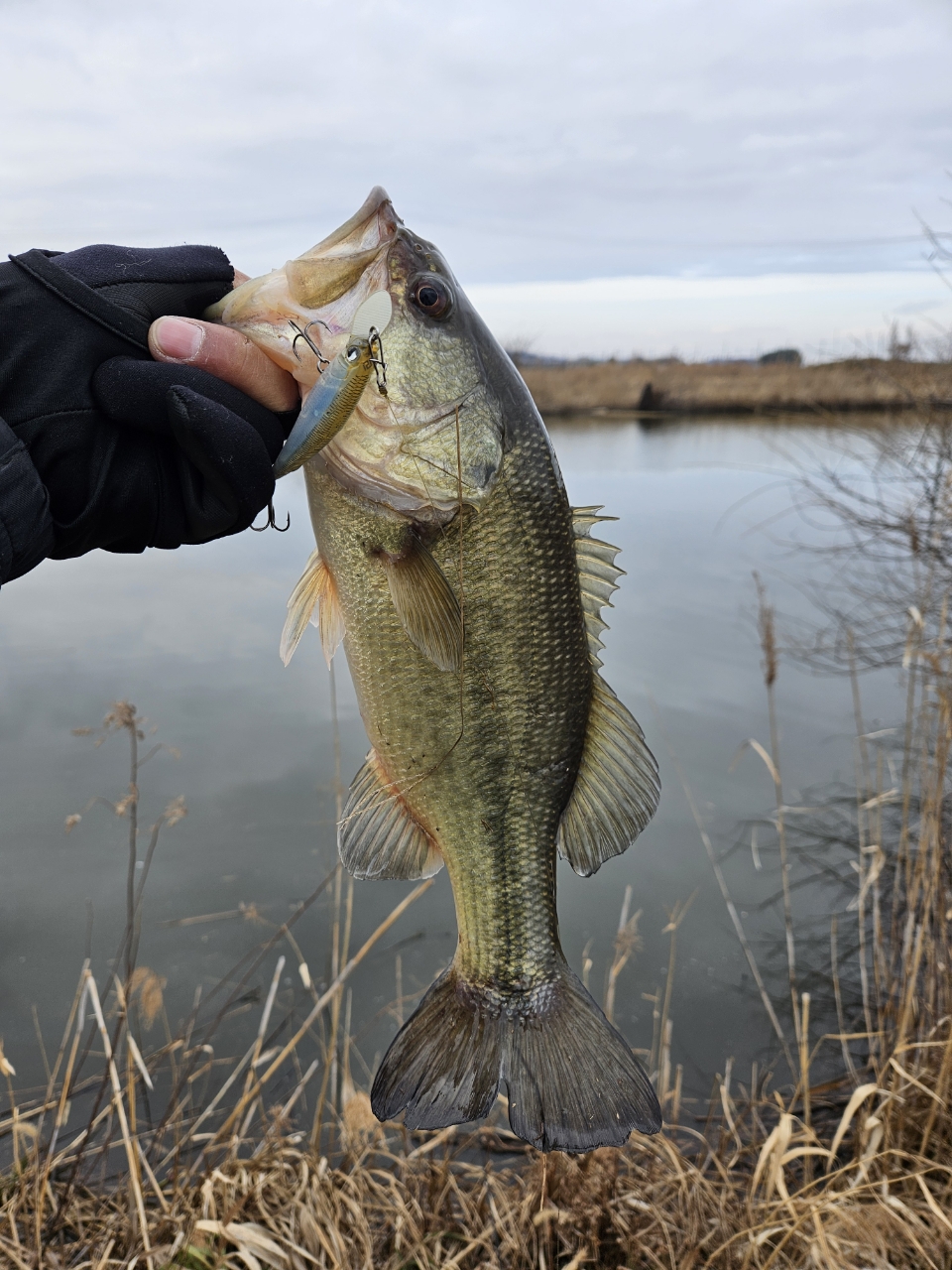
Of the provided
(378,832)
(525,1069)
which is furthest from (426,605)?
(525,1069)

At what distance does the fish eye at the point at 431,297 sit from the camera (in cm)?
187

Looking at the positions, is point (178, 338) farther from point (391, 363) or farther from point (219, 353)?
point (391, 363)

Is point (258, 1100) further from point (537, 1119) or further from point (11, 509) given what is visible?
point (11, 509)

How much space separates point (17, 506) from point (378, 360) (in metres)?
0.77

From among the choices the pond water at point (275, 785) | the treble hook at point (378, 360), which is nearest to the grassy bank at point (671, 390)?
the pond water at point (275, 785)

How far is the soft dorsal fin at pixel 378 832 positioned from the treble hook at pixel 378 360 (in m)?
0.80

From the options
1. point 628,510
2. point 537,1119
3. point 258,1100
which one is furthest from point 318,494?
point 628,510

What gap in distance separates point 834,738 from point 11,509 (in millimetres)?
8546

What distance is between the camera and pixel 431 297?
1.87 m

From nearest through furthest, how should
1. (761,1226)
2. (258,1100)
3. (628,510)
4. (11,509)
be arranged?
1. (11,509)
2. (761,1226)
3. (258,1100)
4. (628,510)

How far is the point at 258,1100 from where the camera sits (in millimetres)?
3393

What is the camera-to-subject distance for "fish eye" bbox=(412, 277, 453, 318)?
6.13 ft

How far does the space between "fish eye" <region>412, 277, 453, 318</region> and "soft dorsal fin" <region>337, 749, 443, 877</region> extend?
99cm

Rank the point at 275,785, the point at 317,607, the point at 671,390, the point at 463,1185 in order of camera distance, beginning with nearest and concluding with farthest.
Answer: the point at 317,607, the point at 463,1185, the point at 275,785, the point at 671,390
